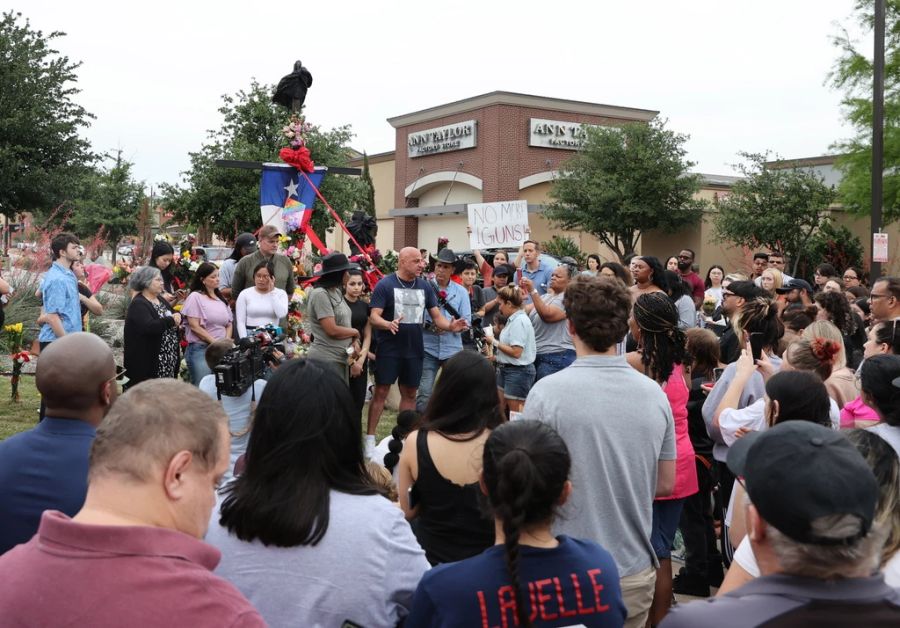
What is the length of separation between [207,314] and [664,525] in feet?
16.7

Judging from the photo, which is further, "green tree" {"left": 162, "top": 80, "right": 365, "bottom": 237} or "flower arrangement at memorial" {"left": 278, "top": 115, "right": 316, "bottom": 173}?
"green tree" {"left": 162, "top": 80, "right": 365, "bottom": 237}

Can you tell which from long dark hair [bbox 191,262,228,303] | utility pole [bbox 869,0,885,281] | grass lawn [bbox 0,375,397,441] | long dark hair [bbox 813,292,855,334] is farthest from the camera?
utility pole [bbox 869,0,885,281]

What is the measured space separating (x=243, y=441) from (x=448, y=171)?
37.5 metres

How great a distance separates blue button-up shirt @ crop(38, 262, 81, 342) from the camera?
24.3 ft

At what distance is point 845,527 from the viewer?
1.63 m

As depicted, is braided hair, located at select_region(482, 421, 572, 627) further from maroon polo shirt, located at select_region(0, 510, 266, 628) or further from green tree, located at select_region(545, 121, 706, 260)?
green tree, located at select_region(545, 121, 706, 260)

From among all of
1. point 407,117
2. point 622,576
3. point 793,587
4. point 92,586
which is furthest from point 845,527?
point 407,117

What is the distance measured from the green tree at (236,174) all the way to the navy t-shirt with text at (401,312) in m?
17.5

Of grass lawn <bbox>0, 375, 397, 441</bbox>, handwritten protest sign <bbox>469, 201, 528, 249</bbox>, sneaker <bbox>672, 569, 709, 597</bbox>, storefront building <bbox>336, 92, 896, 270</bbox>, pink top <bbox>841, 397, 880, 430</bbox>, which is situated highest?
storefront building <bbox>336, 92, 896, 270</bbox>

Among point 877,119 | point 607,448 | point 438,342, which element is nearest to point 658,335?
point 607,448

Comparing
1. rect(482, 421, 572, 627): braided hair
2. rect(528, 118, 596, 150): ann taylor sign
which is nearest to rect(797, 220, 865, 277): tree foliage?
rect(528, 118, 596, 150): ann taylor sign

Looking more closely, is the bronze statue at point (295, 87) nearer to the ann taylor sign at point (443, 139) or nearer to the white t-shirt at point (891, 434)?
the white t-shirt at point (891, 434)

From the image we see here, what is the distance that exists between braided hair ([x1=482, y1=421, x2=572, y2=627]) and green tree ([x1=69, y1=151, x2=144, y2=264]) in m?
37.2

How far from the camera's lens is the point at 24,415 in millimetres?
9602
